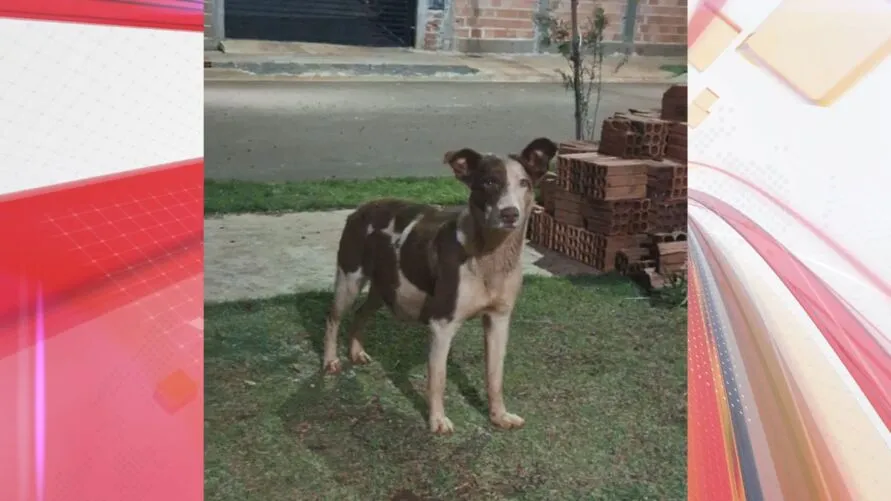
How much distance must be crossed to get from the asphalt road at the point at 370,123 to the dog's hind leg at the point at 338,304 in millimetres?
3246

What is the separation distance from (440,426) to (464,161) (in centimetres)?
91

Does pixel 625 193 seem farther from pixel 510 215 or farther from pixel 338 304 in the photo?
pixel 510 215

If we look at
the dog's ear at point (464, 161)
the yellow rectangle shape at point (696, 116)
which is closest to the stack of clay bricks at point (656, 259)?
the dog's ear at point (464, 161)

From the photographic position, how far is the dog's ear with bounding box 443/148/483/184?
2.70m

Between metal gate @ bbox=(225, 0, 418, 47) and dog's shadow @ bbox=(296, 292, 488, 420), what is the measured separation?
25.8ft

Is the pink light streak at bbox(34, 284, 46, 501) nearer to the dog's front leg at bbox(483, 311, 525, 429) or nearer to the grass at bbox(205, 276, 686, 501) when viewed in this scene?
the grass at bbox(205, 276, 686, 501)

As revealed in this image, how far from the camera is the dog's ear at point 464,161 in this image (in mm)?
2695

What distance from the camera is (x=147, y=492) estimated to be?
130 centimetres

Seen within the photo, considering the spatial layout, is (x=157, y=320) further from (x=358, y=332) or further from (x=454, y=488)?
(x=358, y=332)

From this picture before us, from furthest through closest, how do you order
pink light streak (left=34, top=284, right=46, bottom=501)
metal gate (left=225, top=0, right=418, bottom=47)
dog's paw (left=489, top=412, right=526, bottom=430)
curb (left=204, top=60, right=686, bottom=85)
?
metal gate (left=225, top=0, right=418, bottom=47), curb (left=204, top=60, right=686, bottom=85), dog's paw (left=489, top=412, right=526, bottom=430), pink light streak (left=34, top=284, right=46, bottom=501)

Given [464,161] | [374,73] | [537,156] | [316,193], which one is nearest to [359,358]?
[464,161]

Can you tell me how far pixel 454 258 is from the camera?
9.39ft

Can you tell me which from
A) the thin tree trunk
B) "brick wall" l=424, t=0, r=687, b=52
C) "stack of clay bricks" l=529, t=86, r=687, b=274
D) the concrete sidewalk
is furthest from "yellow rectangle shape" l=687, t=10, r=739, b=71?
the concrete sidewalk

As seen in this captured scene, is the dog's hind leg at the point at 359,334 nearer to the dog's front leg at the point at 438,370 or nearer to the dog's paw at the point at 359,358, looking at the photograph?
the dog's paw at the point at 359,358
